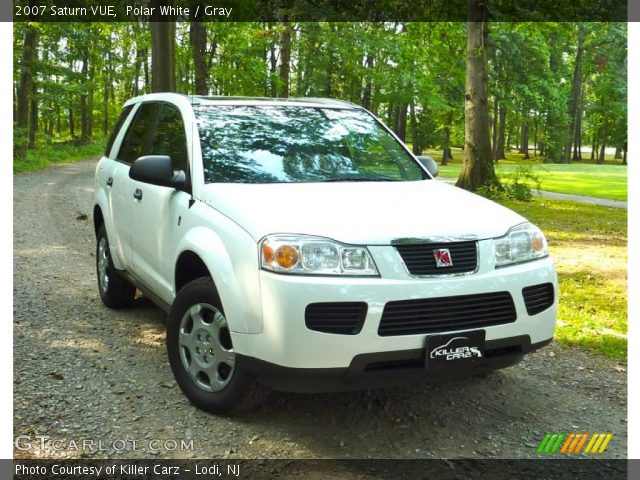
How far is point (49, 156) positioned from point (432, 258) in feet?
97.9

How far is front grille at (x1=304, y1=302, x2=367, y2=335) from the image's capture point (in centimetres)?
326

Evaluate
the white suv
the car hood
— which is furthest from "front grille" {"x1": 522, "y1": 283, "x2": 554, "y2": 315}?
the car hood

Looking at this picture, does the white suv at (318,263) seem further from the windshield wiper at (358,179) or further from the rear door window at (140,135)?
the rear door window at (140,135)

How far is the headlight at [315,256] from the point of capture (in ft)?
10.9

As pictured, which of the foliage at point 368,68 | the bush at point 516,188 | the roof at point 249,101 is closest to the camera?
the roof at point 249,101

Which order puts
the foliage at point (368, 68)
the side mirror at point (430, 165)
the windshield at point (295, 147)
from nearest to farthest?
1. the windshield at point (295, 147)
2. the side mirror at point (430, 165)
3. the foliage at point (368, 68)

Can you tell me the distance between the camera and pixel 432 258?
344 centimetres

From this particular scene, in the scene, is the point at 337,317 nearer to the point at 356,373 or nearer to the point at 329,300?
the point at 329,300

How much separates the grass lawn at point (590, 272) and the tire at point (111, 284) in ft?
13.2

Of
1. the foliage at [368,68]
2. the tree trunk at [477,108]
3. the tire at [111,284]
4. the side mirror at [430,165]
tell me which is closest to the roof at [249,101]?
the side mirror at [430,165]

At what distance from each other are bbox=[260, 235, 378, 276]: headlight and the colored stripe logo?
149cm

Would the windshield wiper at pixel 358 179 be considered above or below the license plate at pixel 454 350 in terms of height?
above

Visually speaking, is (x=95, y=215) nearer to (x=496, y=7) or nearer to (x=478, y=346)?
(x=478, y=346)
